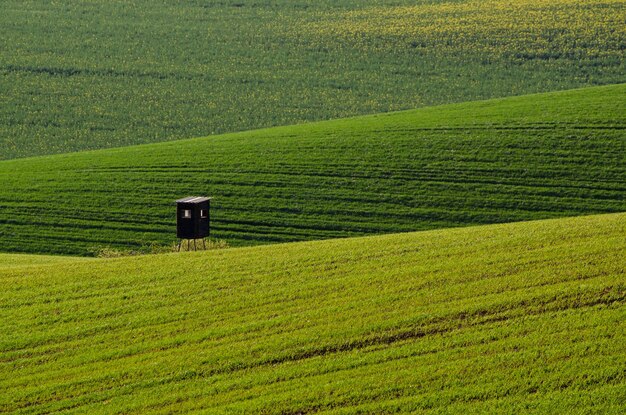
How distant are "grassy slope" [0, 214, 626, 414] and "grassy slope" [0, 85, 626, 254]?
1026 cm

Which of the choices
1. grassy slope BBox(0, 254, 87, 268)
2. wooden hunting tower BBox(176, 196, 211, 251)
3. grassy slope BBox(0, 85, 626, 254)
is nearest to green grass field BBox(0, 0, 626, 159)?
grassy slope BBox(0, 85, 626, 254)

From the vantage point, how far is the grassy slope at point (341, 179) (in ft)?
102

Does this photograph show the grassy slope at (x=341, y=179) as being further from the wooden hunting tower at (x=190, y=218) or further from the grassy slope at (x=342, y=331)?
the grassy slope at (x=342, y=331)

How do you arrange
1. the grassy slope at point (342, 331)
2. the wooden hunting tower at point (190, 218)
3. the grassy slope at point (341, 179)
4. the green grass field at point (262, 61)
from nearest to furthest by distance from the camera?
the grassy slope at point (342, 331)
the wooden hunting tower at point (190, 218)
the grassy slope at point (341, 179)
the green grass field at point (262, 61)

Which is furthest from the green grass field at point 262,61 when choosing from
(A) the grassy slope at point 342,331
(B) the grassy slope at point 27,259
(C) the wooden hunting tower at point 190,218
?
(A) the grassy slope at point 342,331

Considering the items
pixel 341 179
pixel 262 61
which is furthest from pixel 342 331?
pixel 262 61

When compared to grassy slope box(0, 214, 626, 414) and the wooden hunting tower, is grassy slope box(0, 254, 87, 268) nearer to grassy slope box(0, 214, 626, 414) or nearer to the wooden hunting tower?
the wooden hunting tower

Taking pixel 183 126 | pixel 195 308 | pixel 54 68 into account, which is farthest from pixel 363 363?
pixel 54 68

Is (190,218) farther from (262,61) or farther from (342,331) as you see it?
(262,61)

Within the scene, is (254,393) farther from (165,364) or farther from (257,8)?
(257,8)

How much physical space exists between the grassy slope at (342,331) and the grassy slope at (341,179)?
1026cm

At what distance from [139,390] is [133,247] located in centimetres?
1566

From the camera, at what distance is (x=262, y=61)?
58.8 meters

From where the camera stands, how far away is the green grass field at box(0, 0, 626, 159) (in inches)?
1964
